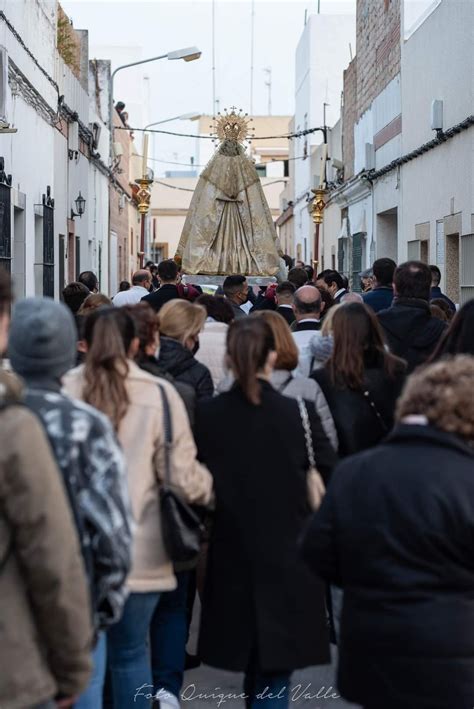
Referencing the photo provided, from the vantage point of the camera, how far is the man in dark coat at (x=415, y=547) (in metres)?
3.34

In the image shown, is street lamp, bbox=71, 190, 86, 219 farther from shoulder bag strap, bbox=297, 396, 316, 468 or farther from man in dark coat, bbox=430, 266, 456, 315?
shoulder bag strap, bbox=297, 396, 316, 468

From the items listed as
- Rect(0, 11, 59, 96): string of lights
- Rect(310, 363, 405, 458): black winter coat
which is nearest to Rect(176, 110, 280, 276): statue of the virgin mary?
Rect(0, 11, 59, 96): string of lights

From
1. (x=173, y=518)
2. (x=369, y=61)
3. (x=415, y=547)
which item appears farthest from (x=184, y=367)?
(x=369, y=61)

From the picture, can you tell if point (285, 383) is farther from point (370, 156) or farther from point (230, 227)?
point (370, 156)

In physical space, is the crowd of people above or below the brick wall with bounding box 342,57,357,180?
below

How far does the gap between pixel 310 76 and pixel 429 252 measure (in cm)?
2451

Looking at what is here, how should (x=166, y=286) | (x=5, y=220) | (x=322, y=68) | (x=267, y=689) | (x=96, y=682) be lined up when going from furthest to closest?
(x=322, y=68)
(x=5, y=220)
(x=166, y=286)
(x=267, y=689)
(x=96, y=682)

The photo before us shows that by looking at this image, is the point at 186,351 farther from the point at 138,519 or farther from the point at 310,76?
the point at 310,76

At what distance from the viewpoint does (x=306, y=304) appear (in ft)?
23.8

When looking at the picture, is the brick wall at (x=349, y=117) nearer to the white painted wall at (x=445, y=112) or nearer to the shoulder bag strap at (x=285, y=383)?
the white painted wall at (x=445, y=112)

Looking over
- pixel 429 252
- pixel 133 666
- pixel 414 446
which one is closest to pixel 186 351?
pixel 133 666

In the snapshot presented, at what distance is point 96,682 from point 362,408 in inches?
80.1

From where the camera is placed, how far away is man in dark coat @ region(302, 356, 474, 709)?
3342mm

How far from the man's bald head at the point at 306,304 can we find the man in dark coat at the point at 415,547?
3759 millimetres
